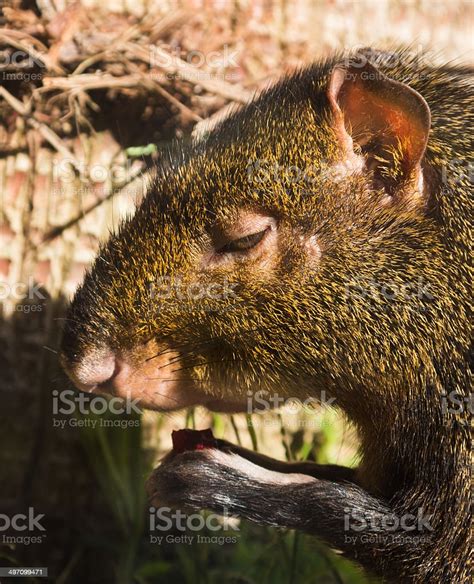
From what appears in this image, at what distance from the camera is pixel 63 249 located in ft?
16.2

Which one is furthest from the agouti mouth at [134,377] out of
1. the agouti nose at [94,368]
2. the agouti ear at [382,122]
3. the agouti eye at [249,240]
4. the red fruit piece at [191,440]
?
the agouti ear at [382,122]

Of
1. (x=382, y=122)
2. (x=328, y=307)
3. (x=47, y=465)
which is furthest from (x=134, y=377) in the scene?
(x=47, y=465)

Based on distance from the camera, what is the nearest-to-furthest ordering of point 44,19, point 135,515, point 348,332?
point 348,332
point 44,19
point 135,515

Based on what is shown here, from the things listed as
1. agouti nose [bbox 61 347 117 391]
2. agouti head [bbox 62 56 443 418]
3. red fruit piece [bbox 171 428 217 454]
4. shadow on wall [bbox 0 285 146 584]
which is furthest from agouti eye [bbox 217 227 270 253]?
shadow on wall [bbox 0 285 146 584]

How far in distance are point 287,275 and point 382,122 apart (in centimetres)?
70

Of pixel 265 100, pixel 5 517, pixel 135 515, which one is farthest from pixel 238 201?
pixel 5 517

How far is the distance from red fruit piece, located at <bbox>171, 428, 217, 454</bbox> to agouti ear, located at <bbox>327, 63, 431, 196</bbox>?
4.33 feet

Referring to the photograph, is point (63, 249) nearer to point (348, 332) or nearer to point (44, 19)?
point (44, 19)

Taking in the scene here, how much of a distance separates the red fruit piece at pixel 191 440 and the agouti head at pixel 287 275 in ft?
1.09

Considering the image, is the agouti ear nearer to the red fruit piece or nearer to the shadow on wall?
the red fruit piece

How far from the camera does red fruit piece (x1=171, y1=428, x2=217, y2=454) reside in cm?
353

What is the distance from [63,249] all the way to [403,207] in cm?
243

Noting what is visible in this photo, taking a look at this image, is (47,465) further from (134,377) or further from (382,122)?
(382,122)

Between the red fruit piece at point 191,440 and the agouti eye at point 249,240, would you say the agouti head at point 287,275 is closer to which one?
the agouti eye at point 249,240
